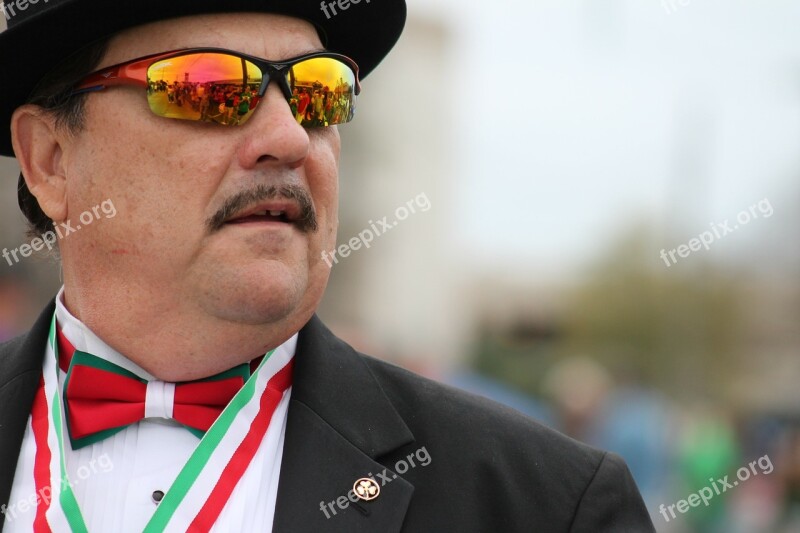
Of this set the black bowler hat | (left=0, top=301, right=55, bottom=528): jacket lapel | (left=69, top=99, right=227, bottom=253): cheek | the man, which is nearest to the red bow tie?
the man

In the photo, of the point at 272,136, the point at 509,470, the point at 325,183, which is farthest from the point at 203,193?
the point at 509,470

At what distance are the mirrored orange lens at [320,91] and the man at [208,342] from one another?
1 cm

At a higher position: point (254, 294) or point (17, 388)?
point (254, 294)

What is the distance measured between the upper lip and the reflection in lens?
0.66ft

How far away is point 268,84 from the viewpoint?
280cm

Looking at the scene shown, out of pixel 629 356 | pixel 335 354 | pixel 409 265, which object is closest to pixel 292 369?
pixel 335 354

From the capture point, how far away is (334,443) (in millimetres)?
2895

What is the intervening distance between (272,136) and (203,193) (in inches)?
8.1

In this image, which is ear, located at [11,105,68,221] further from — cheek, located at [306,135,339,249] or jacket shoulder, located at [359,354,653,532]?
jacket shoulder, located at [359,354,653,532]

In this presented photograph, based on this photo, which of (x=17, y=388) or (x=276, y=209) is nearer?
(x=276, y=209)

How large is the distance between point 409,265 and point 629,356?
13.1 m

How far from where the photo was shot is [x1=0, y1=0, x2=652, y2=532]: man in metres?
2.76

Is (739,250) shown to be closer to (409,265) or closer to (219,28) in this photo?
(409,265)

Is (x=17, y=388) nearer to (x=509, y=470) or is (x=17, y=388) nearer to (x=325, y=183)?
(x=325, y=183)
